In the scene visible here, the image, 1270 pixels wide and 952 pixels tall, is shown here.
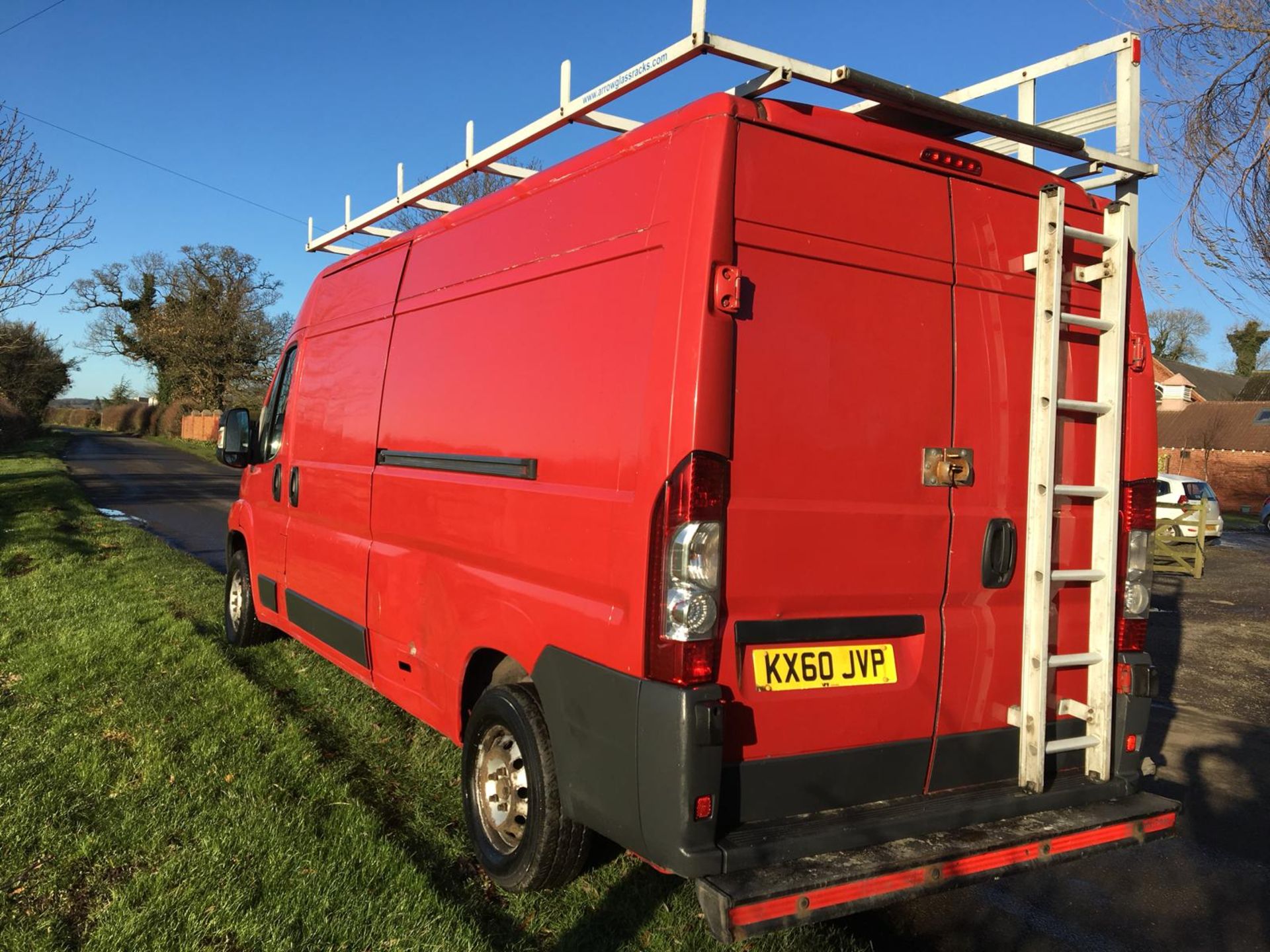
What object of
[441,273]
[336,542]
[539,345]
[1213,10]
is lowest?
[336,542]

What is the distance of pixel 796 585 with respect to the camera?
2896mm

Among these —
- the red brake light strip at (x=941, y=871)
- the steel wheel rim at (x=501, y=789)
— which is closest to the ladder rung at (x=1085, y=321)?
the red brake light strip at (x=941, y=871)

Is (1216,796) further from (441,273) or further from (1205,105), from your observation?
(1205,105)

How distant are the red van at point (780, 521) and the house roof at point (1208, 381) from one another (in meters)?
63.6

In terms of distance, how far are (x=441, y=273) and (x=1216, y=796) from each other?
195 inches

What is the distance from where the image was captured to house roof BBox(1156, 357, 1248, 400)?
59.1m

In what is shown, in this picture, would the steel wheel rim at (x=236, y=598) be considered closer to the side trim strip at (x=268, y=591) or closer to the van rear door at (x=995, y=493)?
the side trim strip at (x=268, y=591)

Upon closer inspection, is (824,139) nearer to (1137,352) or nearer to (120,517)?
(1137,352)

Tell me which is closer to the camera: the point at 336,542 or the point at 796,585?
the point at 796,585

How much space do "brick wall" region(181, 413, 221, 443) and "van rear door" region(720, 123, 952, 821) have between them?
4465cm

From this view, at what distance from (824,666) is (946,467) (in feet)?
2.73

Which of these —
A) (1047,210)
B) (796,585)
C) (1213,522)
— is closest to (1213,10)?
(1047,210)

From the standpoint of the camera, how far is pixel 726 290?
9.05 ft

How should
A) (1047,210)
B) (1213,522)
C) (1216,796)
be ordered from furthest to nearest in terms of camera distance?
(1213,522)
(1216,796)
(1047,210)
